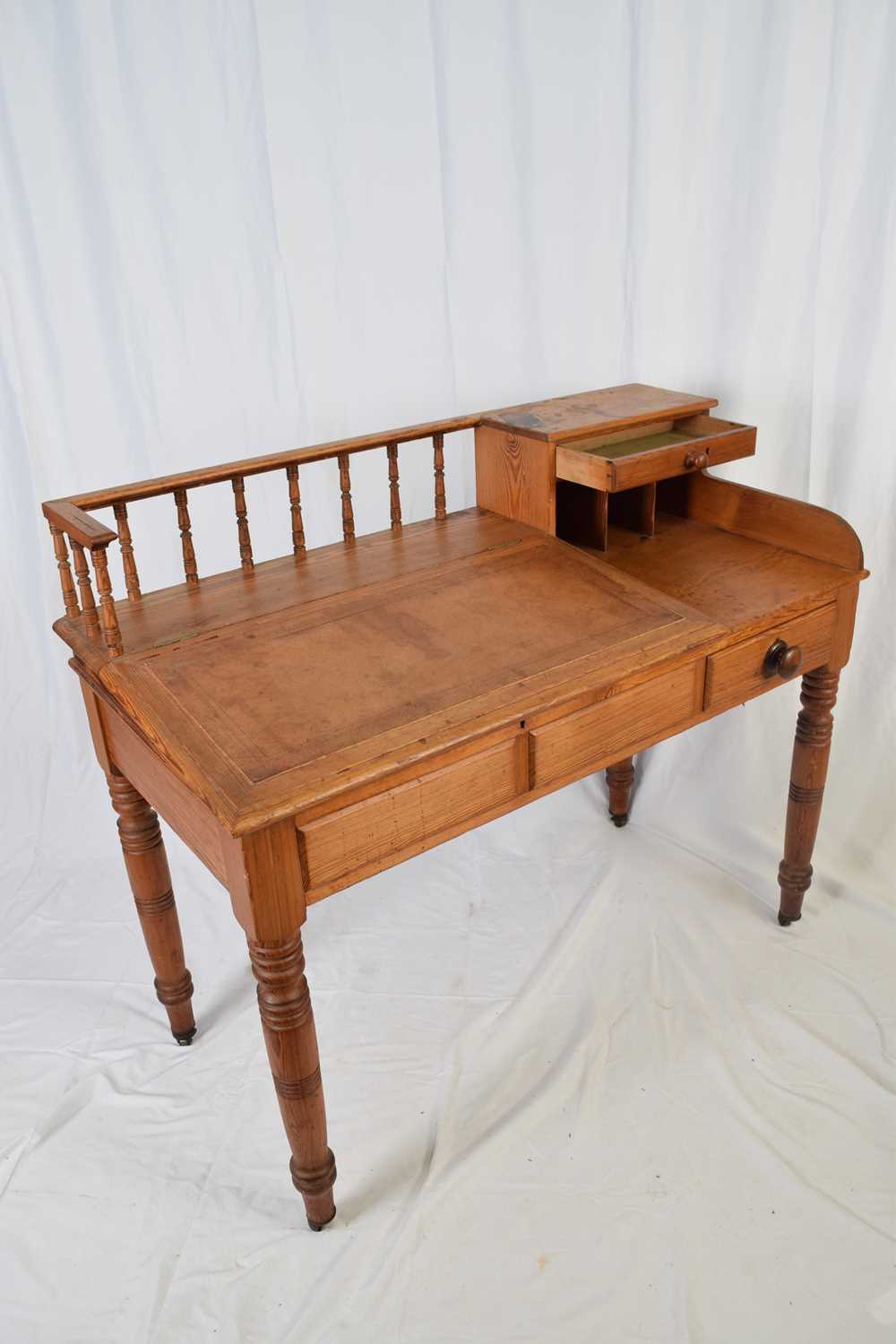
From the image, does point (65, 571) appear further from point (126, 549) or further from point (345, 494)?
point (345, 494)

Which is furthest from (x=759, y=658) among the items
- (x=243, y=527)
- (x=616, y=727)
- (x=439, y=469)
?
(x=243, y=527)

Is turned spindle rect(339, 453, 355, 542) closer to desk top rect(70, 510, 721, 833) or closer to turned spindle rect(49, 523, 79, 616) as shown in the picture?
desk top rect(70, 510, 721, 833)

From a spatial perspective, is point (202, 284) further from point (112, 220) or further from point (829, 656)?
point (829, 656)

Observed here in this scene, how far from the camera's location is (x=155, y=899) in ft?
8.57

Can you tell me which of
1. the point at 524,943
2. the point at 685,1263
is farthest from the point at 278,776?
the point at 524,943

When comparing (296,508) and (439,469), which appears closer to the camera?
(296,508)

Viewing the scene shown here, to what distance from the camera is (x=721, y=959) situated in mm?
2998

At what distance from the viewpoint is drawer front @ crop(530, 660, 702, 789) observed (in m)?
2.17

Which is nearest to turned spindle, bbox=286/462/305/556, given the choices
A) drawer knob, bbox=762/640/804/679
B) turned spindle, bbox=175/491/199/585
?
turned spindle, bbox=175/491/199/585

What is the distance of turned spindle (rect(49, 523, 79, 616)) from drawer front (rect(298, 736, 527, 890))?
2.53 ft

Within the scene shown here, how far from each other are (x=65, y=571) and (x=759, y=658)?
149cm

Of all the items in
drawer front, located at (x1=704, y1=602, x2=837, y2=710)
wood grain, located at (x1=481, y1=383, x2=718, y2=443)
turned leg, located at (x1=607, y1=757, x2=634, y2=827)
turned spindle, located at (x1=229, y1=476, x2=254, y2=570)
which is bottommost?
turned leg, located at (x1=607, y1=757, x2=634, y2=827)

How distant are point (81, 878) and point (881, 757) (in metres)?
2.40

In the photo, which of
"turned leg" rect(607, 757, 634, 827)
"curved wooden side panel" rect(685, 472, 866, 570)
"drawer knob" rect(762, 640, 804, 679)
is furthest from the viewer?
"turned leg" rect(607, 757, 634, 827)
